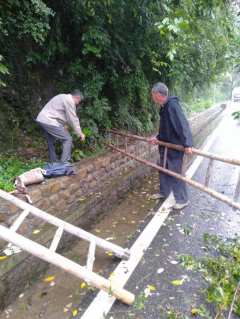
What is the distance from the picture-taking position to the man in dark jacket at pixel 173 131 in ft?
10.7

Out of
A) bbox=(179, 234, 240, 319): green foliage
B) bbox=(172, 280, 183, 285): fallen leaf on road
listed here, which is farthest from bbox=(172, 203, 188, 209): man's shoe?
bbox=(172, 280, 183, 285): fallen leaf on road

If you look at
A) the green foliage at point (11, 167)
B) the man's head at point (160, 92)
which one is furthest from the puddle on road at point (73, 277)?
the man's head at point (160, 92)

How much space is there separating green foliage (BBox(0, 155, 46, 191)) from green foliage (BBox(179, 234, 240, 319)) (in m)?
2.36

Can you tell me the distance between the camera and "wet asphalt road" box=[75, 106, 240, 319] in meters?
2.05

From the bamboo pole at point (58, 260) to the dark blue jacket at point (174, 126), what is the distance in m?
2.07

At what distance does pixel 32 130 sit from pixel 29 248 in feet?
12.5

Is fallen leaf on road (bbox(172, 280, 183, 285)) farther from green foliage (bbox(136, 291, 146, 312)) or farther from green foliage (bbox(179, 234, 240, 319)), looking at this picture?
green foliage (bbox(136, 291, 146, 312))

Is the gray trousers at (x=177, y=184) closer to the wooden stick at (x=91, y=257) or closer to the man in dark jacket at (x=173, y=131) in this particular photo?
the man in dark jacket at (x=173, y=131)

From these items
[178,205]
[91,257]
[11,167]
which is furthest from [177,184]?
[11,167]

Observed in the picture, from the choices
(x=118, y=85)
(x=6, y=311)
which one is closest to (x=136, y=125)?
(x=118, y=85)

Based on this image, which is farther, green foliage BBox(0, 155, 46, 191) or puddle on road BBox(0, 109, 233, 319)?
green foliage BBox(0, 155, 46, 191)

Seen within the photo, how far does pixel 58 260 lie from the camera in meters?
1.78

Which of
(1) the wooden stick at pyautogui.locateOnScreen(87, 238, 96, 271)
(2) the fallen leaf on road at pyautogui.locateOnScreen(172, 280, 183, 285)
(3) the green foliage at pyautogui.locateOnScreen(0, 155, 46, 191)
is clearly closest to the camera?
(1) the wooden stick at pyautogui.locateOnScreen(87, 238, 96, 271)


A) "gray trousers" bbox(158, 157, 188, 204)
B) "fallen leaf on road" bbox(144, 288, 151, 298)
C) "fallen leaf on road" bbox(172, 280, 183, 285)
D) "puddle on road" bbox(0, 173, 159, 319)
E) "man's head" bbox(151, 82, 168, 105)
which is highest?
"man's head" bbox(151, 82, 168, 105)
